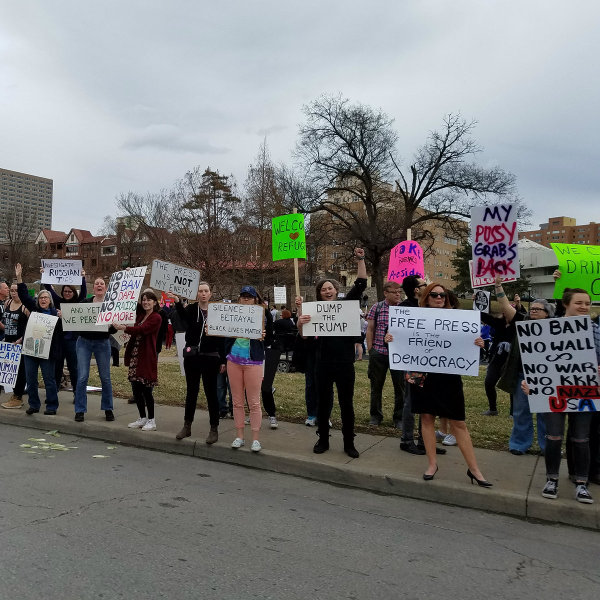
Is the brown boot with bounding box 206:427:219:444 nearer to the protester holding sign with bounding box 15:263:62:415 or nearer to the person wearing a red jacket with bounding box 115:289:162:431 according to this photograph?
the person wearing a red jacket with bounding box 115:289:162:431

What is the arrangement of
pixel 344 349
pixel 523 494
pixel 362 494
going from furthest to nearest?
pixel 344 349, pixel 362 494, pixel 523 494

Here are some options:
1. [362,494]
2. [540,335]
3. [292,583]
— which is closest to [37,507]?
[292,583]

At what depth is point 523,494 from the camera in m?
4.81

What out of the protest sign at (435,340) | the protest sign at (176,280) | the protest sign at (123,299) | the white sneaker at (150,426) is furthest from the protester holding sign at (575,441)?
the protest sign at (123,299)

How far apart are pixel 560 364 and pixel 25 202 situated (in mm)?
78218

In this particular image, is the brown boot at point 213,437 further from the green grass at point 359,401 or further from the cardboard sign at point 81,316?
the cardboard sign at point 81,316

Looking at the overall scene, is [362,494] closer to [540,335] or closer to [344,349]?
[344,349]

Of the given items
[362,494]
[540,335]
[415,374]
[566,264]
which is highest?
[566,264]

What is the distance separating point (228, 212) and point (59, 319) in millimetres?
26073

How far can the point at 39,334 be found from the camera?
7957 mm

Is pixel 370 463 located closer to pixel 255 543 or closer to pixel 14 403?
pixel 255 543

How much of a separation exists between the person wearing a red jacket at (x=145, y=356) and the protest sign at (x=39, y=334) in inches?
53.5

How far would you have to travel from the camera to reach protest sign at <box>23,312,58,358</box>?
25.8ft

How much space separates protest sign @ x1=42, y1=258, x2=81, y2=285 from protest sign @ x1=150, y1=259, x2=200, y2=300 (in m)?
3.18
